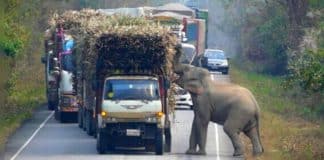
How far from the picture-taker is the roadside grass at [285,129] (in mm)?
31141

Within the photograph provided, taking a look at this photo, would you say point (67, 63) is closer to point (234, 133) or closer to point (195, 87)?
point (195, 87)

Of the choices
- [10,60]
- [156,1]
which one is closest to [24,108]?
[10,60]

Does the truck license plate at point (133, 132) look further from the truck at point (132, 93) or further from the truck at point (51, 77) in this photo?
the truck at point (51, 77)

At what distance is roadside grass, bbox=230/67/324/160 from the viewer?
102 feet

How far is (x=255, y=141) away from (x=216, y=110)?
1.26m

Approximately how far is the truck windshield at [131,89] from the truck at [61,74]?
870 centimetres

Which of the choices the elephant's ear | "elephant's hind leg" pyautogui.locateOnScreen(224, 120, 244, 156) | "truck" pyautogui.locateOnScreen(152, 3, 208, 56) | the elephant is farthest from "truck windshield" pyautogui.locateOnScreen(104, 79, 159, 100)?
"truck" pyautogui.locateOnScreen(152, 3, 208, 56)

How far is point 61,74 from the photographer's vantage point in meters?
41.2

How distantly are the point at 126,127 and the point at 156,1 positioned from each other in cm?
11292

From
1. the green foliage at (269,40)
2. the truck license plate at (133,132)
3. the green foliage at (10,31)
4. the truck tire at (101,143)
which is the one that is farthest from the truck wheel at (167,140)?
the green foliage at (269,40)

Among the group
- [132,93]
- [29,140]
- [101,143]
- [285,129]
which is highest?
[132,93]

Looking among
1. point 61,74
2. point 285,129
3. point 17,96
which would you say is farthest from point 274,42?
point 285,129

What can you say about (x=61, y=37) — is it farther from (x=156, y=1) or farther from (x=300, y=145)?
(x=156, y=1)

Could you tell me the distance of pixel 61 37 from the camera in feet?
140
